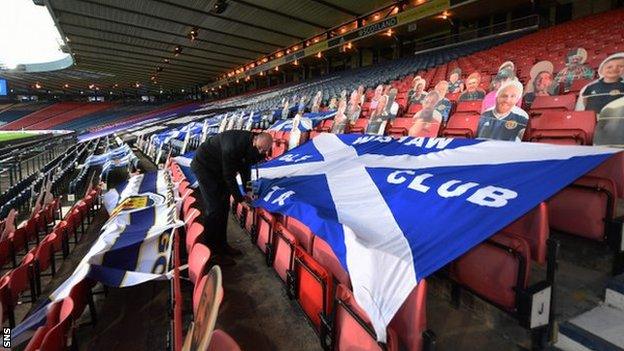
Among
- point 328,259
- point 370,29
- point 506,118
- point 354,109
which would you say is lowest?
point 328,259

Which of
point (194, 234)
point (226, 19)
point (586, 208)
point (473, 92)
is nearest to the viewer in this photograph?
point (586, 208)

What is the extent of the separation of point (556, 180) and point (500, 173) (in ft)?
1.19

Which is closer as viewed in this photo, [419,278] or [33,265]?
[419,278]

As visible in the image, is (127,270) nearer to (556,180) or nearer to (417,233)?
(417,233)

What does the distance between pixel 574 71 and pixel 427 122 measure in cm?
272

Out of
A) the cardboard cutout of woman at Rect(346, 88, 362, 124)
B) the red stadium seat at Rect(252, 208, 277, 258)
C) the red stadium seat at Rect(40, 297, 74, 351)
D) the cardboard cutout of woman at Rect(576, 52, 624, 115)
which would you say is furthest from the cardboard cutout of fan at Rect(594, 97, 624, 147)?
the cardboard cutout of woman at Rect(346, 88, 362, 124)

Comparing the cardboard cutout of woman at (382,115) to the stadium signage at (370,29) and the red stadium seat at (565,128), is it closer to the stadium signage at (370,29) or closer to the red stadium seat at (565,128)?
the red stadium seat at (565,128)

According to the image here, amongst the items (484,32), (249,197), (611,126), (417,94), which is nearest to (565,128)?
(611,126)

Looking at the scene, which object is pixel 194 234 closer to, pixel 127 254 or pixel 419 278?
pixel 127 254

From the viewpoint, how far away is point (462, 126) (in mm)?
4547

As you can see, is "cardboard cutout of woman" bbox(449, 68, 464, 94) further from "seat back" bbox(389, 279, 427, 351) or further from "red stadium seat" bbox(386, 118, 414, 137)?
"seat back" bbox(389, 279, 427, 351)

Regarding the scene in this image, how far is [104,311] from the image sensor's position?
9.45ft

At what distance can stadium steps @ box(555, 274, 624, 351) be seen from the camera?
163cm

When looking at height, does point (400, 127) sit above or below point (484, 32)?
below
